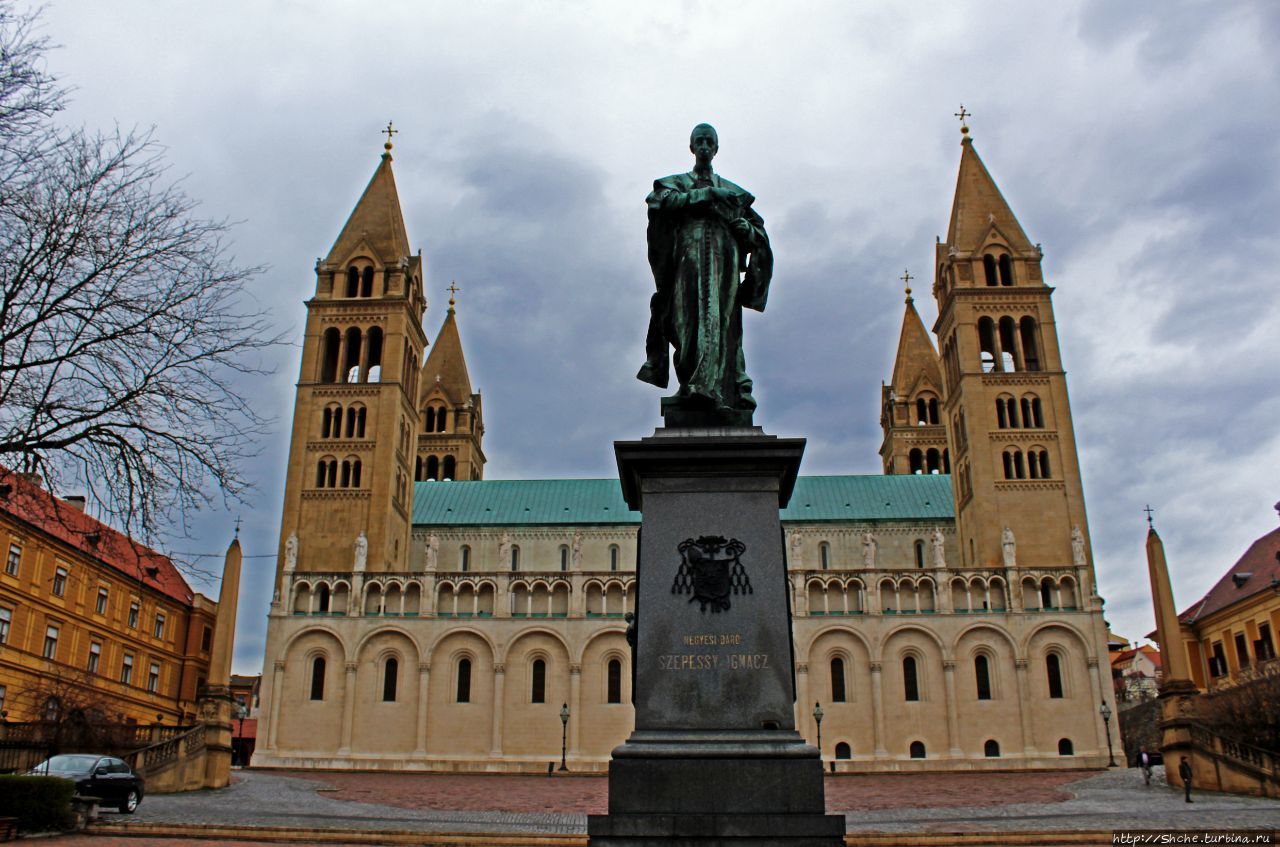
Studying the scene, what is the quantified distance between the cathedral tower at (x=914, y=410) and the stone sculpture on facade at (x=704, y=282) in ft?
232

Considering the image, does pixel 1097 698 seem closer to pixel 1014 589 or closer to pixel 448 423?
pixel 1014 589

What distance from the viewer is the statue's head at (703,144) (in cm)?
937

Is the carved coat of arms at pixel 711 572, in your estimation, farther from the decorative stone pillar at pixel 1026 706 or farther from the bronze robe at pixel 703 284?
the decorative stone pillar at pixel 1026 706

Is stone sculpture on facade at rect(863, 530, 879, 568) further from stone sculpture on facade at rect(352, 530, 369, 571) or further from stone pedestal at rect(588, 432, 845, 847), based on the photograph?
stone pedestal at rect(588, 432, 845, 847)

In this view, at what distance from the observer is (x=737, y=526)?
7.84m

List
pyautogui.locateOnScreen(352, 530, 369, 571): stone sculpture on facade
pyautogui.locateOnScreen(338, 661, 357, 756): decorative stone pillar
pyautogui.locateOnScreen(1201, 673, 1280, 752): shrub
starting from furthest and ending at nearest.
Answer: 1. pyautogui.locateOnScreen(352, 530, 369, 571): stone sculpture on facade
2. pyautogui.locateOnScreen(338, 661, 357, 756): decorative stone pillar
3. pyautogui.locateOnScreen(1201, 673, 1280, 752): shrub

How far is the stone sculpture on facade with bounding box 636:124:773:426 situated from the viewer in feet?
28.8

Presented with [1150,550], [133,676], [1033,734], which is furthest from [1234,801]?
[133,676]

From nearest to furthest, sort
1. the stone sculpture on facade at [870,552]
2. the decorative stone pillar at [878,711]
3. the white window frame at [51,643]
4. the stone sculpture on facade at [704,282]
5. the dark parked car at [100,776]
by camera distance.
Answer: the stone sculpture on facade at [704,282] < the dark parked car at [100,776] < the white window frame at [51,643] < the decorative stone pillar at [878,711] < the stone sculpture on facade at [870,552]

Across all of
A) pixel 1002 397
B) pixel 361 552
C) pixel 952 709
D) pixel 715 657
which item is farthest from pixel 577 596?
pixel 715 657

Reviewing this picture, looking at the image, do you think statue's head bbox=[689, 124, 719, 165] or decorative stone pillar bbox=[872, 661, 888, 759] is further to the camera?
decorative stone pillar bbox=[872, 661, 888, 759]

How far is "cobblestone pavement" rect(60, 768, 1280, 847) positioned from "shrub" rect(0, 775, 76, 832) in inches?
42.7

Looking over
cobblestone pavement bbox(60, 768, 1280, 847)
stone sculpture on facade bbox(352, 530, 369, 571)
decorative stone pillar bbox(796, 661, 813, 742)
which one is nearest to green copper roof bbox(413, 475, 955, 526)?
stone sculpture on facade bbox(352, 530, 369, 571)

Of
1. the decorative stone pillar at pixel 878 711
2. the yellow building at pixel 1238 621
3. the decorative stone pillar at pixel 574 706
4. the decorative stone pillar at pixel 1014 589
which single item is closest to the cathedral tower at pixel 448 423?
the decorative stone pillar at pixel 574 706
